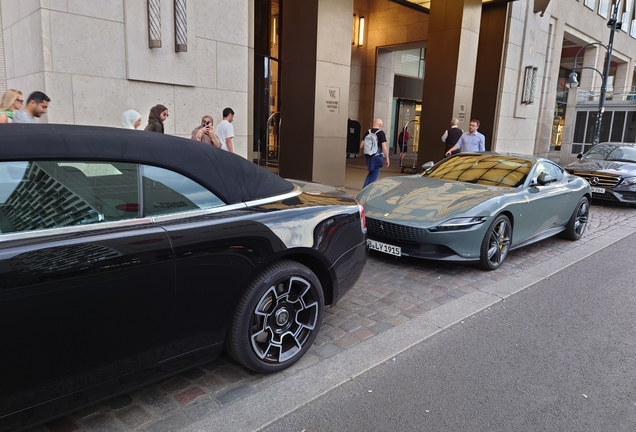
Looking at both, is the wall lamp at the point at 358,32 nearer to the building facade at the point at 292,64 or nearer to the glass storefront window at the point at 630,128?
the building facade at the point at 292,64

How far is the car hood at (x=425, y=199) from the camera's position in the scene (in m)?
5.41

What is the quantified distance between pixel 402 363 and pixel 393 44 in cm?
2076

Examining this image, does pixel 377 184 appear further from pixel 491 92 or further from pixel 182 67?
pixel 491 92

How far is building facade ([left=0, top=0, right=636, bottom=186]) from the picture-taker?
7035mm

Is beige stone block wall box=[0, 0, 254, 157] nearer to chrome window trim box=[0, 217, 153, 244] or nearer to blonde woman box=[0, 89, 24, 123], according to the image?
blonde woman box=[0, 89, 24, 123]

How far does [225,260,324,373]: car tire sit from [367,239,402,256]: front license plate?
2.28 metres

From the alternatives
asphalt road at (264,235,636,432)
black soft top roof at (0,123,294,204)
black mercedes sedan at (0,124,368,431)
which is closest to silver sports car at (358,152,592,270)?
asphalt road at (264,235,636,432)

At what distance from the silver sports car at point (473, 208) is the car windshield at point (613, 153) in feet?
19.3

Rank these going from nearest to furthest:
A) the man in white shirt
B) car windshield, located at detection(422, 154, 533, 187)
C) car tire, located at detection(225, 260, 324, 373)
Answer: car tire, located at detection(225, 260, 324, 373), car windshield, located at detection(422, 154, 533, 187), the man in white shirt

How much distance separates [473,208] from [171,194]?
385cm

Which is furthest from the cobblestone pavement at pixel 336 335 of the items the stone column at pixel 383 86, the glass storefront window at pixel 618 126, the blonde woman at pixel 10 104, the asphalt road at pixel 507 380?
the glass storefront window at pixel 618 126

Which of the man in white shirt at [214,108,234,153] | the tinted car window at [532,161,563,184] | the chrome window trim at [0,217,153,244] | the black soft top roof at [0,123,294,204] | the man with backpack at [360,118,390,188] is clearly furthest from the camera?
the man with backpack at [360,118,390,188]

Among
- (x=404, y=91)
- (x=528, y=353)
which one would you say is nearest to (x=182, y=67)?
(x=528, y=353)

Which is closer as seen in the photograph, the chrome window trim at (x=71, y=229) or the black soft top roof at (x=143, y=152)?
the chrome window trim at (x=71, y=229)
